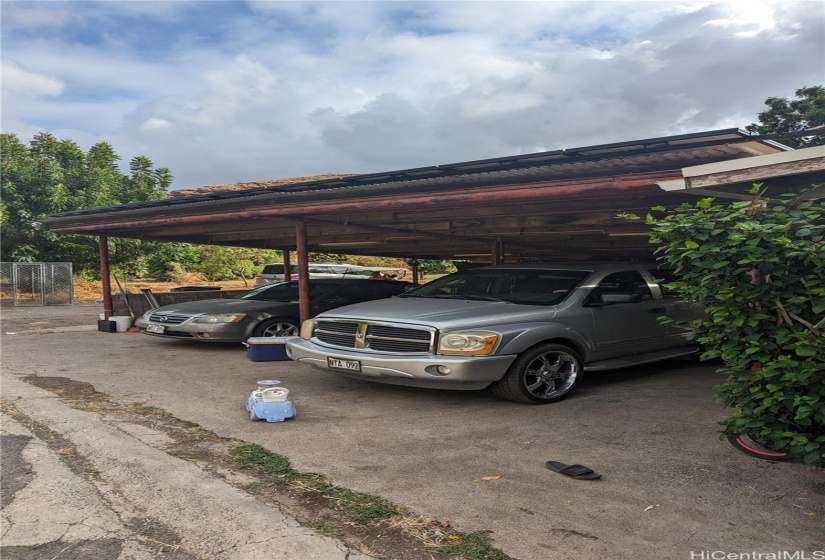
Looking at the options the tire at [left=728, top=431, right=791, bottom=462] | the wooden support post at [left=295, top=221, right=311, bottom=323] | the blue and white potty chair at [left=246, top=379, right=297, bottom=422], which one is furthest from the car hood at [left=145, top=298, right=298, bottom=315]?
the tire at [left=728, top=431, right=791, bottom=462]

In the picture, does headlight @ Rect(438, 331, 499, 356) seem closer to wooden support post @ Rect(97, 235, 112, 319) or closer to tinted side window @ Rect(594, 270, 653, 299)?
tinted side window @ Rect(594, 270, 653, 299)

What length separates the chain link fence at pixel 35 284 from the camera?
2228 centimetres

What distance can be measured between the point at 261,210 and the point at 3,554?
21.0ft

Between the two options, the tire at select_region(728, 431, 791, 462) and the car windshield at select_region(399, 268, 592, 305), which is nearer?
the tire at select_region(728, 431, 791, 462)

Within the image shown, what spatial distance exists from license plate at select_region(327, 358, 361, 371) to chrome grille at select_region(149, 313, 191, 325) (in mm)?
4129

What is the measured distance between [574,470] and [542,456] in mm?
378

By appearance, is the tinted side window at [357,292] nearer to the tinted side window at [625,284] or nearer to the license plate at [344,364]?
the license plate at [344,364]

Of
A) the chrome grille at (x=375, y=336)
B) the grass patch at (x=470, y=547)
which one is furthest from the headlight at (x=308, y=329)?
the grass patch at (x=470, y=547)

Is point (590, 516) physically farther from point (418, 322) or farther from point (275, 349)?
point (275, 349)

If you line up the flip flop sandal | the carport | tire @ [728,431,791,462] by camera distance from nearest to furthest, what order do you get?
the flip flop sandal → tire @ [728,431,791,462] → the carport

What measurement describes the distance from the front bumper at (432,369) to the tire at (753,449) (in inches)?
75.5

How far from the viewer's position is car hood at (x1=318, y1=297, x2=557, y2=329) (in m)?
5.67

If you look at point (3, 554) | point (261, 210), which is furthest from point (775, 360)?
point (261, 210)

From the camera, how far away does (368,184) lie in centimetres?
755
